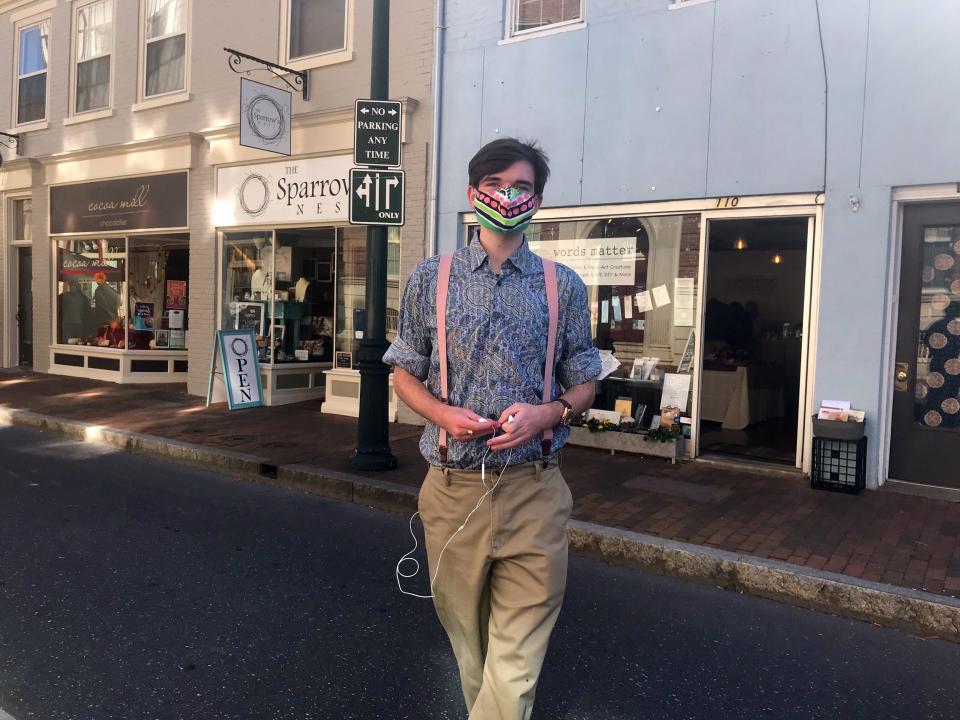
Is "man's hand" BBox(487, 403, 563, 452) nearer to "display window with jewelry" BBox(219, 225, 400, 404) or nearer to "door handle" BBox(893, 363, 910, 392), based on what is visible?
"door handle" BBox(893, 363, 910, 392)

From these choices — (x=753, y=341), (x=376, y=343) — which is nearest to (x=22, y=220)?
(x=376, y=343)

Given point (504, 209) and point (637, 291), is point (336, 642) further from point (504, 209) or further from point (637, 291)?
point (637, 291)

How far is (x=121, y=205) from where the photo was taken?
548 inches

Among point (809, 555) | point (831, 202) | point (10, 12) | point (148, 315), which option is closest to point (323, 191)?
point (148, 315)

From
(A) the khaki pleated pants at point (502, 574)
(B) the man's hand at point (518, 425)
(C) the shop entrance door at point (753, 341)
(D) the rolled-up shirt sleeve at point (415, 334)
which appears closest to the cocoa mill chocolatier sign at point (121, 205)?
(C) the shop entrance door at point (753, 341)

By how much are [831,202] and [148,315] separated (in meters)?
11.8

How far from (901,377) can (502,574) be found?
590 centimetres

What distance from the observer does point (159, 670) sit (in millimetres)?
3662

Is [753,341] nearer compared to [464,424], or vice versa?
[464,424]

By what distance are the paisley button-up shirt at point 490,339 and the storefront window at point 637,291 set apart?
5940mm

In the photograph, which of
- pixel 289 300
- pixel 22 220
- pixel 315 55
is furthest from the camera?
pixel 22 220

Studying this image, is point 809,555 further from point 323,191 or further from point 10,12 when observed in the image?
point 10,12

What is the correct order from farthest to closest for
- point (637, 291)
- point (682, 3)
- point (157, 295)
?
point (157, 295), point (637, 291), point (682, 3)

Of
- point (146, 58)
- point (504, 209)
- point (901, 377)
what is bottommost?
point (901, 377)
